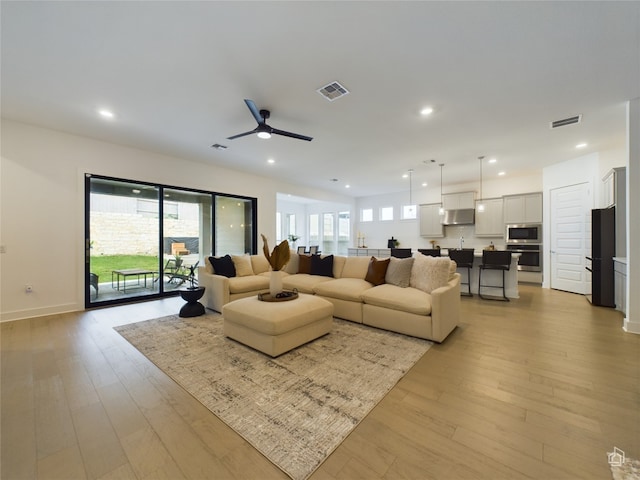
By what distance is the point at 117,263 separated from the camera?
4910mm

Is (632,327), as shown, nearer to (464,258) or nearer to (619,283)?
(619,283)

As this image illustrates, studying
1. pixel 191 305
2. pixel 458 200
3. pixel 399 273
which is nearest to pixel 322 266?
pixel 399 273

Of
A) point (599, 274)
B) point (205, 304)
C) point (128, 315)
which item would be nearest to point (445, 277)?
point (599, 274)

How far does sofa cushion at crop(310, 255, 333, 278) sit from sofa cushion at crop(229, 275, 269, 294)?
36.2 inches

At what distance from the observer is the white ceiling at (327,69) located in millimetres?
1963

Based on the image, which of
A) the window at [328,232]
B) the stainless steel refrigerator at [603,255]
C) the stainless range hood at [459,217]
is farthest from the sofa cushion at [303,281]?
the window at [328,232]

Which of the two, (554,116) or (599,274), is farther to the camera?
(599,274)

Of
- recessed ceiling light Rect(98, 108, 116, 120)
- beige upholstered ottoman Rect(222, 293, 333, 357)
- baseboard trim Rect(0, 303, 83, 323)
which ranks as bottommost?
baseboard trim Rect(0, 303, 83, 323)

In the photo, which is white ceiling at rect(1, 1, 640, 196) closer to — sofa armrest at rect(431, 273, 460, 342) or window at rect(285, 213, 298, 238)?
sofa armrest at rect(431, 273, 460, 342)

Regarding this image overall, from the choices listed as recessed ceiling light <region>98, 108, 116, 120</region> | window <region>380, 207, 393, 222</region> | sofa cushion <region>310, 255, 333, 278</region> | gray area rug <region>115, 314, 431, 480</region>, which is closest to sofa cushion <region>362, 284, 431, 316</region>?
gray area rug <region>115, 314, 431, 480</region>

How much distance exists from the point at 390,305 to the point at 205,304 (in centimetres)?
322

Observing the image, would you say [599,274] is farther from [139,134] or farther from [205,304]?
[139,134]

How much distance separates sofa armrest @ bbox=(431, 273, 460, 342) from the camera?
294 centimetres

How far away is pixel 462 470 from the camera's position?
135 cm
